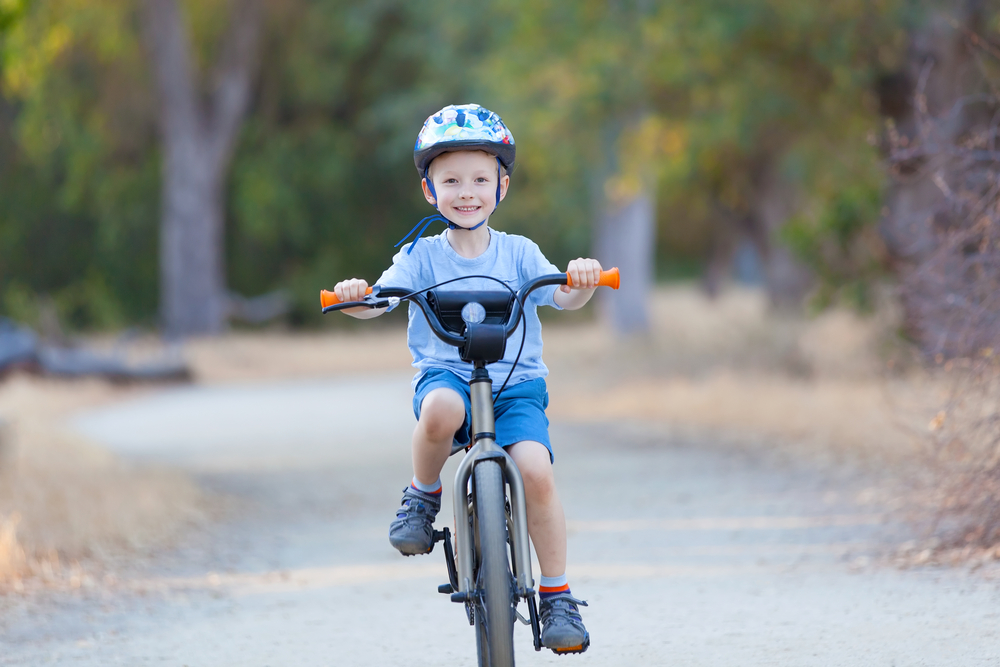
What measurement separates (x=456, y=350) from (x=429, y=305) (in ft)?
0.85

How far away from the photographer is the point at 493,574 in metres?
3.57

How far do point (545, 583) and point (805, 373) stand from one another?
10.1m

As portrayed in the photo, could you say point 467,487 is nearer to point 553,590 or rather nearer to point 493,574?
point 493,574

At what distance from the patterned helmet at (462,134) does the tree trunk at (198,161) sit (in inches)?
827

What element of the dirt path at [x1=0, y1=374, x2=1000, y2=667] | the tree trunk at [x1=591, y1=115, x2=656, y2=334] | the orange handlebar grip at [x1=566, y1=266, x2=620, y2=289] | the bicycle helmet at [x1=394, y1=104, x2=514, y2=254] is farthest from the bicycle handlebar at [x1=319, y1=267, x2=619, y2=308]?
the tree trunk at [x1=591, y1=115, x2=656, y2=334]

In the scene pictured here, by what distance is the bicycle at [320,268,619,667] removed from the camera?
3.58 metres

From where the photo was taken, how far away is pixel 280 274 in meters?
32.0

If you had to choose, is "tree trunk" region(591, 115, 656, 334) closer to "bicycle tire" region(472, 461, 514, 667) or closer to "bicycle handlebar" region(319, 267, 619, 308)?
"bicycle handlebar" region(319, 267, 619, 308)

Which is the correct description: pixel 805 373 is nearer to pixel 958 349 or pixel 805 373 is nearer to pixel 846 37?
pixel 846 37

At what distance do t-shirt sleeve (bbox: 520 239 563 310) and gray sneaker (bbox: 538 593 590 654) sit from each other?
3.08 feet

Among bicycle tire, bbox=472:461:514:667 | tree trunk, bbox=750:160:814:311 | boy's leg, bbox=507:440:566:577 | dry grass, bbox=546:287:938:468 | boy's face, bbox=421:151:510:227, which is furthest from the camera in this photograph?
tree trunk, bbox=750:160:814:311

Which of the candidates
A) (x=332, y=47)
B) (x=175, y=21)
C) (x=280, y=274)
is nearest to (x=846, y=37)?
(x=175, y=21)

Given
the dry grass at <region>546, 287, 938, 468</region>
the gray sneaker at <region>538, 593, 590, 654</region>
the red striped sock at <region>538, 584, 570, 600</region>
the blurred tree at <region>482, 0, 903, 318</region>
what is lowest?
the gray sneaker at <region>538, 593, 590, 654</region>

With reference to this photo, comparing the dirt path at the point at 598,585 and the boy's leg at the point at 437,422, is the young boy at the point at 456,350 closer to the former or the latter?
the boy's leg at the point at 437,422
